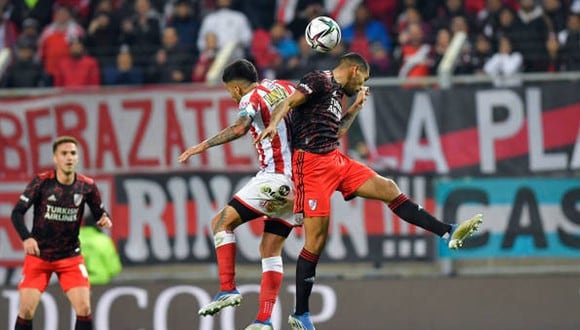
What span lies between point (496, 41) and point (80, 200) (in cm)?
620

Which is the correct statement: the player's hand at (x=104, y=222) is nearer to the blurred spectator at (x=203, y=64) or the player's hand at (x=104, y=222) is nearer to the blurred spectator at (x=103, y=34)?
the blurred spectator at (x=203, y=64)

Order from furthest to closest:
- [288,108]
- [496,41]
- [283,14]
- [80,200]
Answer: [283,14] < [496,41] < [80,200] < [288,108]

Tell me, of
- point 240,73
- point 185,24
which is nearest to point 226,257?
point 240,73

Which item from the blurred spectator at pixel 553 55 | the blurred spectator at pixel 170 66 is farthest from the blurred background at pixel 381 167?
the blurred spectator at pixel 170 66

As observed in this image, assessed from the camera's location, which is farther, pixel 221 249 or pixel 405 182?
pixel 405 182

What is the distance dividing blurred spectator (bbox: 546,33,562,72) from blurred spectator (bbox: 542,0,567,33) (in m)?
1.04

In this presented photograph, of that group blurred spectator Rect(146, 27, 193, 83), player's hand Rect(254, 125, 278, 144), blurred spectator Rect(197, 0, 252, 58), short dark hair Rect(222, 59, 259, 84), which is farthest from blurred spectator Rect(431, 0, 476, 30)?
player's hand Rect(254, 125, 278, 144)

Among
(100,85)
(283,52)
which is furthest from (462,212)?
(100,85)

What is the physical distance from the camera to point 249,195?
12.9m

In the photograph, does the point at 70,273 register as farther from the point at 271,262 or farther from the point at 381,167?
the point at 381,167

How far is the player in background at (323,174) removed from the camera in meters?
12.7

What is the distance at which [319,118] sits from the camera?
12781 millimetres

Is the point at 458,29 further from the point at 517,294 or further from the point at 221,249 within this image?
the point at 221,249

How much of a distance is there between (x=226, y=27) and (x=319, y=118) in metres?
7.12
